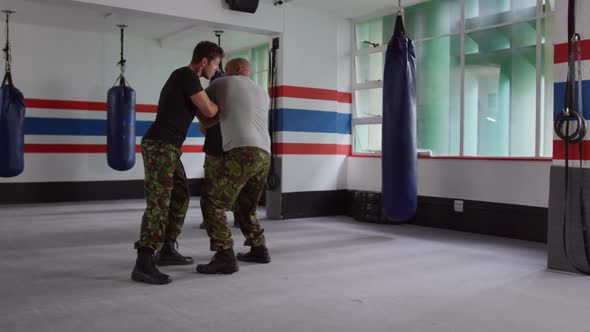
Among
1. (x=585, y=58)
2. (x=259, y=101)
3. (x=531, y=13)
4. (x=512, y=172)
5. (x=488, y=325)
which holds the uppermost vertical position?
(x=531, y=13)

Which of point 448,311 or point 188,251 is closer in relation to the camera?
point 448,311

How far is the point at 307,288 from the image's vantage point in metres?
3.78

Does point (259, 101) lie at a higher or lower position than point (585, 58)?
lower

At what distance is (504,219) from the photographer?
6242 millimetres

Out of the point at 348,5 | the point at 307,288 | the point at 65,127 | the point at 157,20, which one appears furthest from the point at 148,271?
the point at 65,127

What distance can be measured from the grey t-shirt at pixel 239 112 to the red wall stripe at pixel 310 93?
3.55m

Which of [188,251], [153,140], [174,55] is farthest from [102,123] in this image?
[153,140]

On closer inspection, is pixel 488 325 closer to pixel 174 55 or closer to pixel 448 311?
pixel 448 311

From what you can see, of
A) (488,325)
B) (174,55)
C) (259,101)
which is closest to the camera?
(488,325)

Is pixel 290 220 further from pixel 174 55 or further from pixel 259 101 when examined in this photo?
pixel 174 55

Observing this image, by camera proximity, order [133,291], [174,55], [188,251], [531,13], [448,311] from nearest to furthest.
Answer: [448,311], [133,291], [188,251], [531,13], [174,55]

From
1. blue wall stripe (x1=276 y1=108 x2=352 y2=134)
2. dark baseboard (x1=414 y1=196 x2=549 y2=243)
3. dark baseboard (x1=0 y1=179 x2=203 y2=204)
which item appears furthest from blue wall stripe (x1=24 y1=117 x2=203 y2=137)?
dark baseboard (x1=414 y1=196 x2=549 y2=243)

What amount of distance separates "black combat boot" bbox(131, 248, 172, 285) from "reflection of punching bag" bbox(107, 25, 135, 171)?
18.8ft

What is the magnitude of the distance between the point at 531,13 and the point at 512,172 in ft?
5.92
